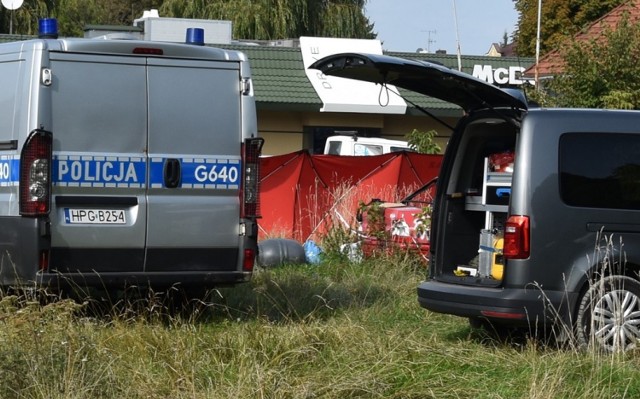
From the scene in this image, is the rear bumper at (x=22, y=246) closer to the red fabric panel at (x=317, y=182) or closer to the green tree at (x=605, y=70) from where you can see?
the red fabric panel at (x=317, y=182)

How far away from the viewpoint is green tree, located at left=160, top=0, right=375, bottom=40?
42.9 metres

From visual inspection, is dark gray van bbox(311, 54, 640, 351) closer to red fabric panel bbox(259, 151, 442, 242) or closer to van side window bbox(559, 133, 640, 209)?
van side window bbox(559, 133, 640, 209)

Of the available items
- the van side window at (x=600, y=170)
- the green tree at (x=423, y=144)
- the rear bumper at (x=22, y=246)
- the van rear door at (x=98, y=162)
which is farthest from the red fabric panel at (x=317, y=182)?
the van side window at (x=600, y=170)

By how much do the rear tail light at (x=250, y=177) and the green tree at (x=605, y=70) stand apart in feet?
40.3

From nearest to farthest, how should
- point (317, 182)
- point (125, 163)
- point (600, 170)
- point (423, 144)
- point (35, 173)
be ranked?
1. point (600, 170)
2. point (35, 173)
3. point (125, 163)
4. point (317, 182)
5. point (423, 144)

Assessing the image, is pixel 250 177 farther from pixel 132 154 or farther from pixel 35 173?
pixel 35 173

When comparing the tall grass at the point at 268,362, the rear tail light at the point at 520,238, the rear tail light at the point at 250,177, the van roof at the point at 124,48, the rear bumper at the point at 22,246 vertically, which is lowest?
the tall grass at the point at 268,362

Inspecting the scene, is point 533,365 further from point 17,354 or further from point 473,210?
point 17,354

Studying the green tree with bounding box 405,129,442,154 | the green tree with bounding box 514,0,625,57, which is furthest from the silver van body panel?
the green tree with bounding box 514,0,625,57

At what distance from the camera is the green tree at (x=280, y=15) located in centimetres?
4291

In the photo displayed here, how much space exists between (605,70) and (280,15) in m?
22.6

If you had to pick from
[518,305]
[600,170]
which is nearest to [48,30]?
[518,305]

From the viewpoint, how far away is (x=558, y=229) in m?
9.04

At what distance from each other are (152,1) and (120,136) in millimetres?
54700
